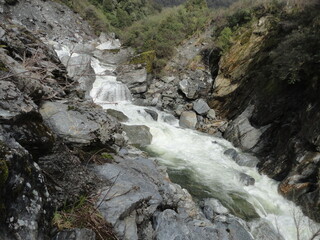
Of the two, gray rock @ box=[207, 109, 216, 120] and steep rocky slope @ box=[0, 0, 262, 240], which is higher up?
steep rocky slope @ box=[0, 0, 262, 240]

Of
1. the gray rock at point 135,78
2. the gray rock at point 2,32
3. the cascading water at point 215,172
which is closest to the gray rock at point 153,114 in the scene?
the cascading water at point 215,172

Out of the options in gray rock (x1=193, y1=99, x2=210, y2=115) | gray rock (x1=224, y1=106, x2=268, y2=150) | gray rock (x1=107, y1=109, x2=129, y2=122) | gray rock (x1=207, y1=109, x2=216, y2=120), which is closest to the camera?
gray rock (x1=224, y1=106, x2=268, y2=150)

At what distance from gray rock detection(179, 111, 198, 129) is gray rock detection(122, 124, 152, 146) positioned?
284cm

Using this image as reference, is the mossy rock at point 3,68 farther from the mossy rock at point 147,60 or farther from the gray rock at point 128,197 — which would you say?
the mossy rock at point 147,60

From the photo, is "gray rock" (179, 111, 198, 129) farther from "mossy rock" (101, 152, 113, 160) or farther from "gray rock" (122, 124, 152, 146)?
"mossy rock" (101, 152, 113, 160)

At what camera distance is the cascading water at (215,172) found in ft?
20.1

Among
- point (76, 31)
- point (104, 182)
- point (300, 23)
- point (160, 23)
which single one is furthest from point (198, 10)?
point (104, 182)

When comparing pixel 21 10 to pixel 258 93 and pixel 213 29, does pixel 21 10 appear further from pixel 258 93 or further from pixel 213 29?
pixel 258 93

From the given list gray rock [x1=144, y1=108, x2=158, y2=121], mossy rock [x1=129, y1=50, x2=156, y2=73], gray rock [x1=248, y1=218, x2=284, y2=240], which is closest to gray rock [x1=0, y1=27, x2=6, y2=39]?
gray rock [x1=248, y1=218, x2=284, y2=240]

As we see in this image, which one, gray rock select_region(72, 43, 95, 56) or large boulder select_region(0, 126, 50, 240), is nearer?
large boulder select_region(0, 126, 50, 240)

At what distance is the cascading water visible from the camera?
20.1 feet

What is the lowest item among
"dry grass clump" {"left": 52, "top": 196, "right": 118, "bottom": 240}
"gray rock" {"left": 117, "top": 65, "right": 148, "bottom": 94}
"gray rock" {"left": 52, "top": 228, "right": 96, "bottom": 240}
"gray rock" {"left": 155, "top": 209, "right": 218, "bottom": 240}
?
"gray rock" {"left": 117, "top": 65, "right": 148, "bottom": 94}

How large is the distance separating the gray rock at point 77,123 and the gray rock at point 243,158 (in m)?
5.91

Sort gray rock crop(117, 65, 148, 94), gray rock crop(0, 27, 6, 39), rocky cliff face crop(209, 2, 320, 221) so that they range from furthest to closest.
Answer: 1. gray rock crop(117, 65, 148, 94)
2. rocky cliff face crop(209, 2, 320, 221)
3. gray rock crop(0, 27, 6, 39)
